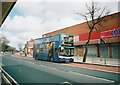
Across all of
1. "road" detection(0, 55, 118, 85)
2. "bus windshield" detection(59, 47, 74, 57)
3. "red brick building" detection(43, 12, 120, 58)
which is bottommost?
"road" detection(0, 55, 118, 85)

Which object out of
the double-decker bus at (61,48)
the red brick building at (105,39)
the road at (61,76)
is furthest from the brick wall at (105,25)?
the road at (61,76)

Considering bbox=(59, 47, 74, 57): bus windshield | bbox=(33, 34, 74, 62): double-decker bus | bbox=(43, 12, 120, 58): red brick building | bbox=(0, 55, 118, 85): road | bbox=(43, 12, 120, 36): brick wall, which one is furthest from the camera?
bbox=(43, 12, 120, 36): brick wall

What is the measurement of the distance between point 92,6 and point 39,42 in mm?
12437

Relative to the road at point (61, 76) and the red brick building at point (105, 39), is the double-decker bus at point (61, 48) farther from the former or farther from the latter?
the red brick building at point (105, 39)

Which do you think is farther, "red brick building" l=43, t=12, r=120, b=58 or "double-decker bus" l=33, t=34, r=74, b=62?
"red brick building" l=43, t=12, r=120, b=58

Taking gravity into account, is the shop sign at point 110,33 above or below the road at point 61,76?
above

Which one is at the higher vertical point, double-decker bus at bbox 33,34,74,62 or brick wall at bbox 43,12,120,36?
brick wall at bbox 43,12,120,36

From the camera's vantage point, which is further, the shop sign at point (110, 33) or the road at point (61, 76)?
the shop sign at point (110, 33)

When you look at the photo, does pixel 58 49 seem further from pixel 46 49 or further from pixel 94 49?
pixel 94 49

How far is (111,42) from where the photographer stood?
1596 inches

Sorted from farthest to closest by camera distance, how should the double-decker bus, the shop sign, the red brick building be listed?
the red brick building < the shop sign < the double-decker bus

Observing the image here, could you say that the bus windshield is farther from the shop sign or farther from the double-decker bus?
the shop sign

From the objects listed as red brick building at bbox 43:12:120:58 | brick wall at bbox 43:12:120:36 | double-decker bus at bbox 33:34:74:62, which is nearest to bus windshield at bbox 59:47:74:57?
double-decker bus at bbox 33:34:74:62

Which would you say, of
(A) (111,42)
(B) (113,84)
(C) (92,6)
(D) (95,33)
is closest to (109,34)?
(A) (111,42)
